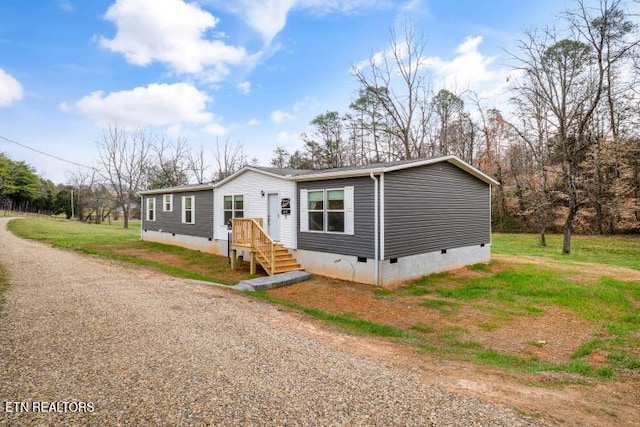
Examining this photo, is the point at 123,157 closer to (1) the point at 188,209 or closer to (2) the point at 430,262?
(1) the point at 188,209

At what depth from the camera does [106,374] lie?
3820 mm

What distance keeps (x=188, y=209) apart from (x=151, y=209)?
434 centimetres

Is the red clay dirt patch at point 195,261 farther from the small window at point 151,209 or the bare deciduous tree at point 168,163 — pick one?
the bare deciduous tree at point 168,163

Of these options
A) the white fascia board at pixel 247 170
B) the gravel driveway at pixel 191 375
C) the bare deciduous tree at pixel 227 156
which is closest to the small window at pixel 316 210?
the white fascia board at pixel 247 170

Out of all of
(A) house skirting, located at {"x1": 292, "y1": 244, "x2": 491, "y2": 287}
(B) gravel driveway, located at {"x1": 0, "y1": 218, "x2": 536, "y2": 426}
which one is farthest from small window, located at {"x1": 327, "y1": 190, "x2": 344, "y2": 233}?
(B) gravel driveway, located at {"x1": 0, "y1": 218, "x2": 536, "y2": 426}

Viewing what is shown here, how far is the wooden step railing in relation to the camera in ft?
35.3

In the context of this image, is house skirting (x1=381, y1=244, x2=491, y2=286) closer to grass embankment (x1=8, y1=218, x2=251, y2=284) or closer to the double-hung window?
grass embankment (x1=8, y1=218, x2=251, y2=284)

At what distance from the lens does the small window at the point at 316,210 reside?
10.9 meters

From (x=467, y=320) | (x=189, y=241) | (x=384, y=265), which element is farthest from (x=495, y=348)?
(x=189, y=241)

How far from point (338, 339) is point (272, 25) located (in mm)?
14254

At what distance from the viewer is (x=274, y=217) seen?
12461 millimetres

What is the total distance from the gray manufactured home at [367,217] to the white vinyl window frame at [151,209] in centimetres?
647

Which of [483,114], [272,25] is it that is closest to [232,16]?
[272,25]

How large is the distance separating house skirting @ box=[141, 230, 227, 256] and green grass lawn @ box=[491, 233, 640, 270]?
12.9 metres
